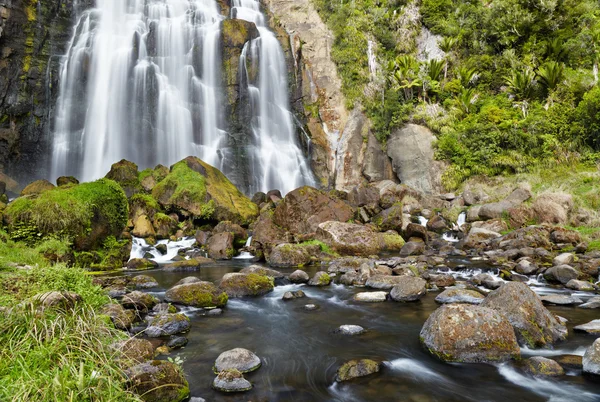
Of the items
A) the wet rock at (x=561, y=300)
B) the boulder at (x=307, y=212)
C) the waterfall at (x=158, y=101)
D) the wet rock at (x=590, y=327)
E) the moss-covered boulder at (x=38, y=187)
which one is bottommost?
the wet rock at (x=561, y=300)

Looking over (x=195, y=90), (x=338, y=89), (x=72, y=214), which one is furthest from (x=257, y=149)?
(x=72, y=214)

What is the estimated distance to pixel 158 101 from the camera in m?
30.3

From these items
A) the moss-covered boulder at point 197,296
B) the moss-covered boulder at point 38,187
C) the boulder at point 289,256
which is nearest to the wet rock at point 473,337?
the moss-covered boulder at point 197,296

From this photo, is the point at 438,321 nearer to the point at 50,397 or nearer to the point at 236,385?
the point at 236,385

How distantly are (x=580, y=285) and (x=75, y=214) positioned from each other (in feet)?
45.1

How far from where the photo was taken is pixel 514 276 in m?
10.0

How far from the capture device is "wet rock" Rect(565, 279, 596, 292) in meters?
8.62

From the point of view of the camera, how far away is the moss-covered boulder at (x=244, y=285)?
893 centimetres

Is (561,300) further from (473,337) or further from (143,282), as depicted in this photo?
(143,282)

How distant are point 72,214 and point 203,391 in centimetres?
898

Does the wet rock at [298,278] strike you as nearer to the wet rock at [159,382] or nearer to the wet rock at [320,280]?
the wet rock at [320,280]

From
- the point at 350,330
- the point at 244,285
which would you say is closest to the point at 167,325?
the point at 244,285

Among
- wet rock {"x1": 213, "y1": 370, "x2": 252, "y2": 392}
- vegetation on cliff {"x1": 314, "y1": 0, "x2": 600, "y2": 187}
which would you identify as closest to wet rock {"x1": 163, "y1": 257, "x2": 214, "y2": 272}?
wet rock {"x1": 213, "y1": 370, "x2": 252, "y2": 392}

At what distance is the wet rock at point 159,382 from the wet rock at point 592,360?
480cm
